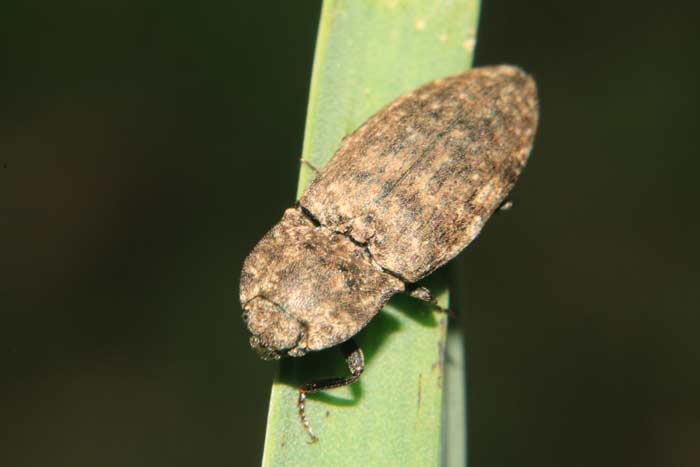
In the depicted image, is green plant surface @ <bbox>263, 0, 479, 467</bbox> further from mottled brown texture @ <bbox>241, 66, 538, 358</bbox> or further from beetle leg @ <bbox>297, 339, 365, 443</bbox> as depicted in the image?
mottled brown texture @ <bbox>241, 66, 538, 358</bbox>

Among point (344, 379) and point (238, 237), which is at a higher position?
point (238, 237)

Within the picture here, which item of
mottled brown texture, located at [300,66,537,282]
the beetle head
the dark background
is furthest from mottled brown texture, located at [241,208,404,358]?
the dark background

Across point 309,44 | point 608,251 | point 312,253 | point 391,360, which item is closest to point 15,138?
point 309,44

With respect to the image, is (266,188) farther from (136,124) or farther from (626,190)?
(626,190)

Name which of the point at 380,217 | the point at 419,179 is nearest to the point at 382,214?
the point at 380,217

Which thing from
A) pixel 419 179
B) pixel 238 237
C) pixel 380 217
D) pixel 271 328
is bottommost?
pixel 271 328

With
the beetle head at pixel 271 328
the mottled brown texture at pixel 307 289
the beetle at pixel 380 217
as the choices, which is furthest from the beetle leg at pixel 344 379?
the beetle head at pixel 271 328

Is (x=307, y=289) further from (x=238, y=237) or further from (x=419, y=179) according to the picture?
(x=238, y=237)
